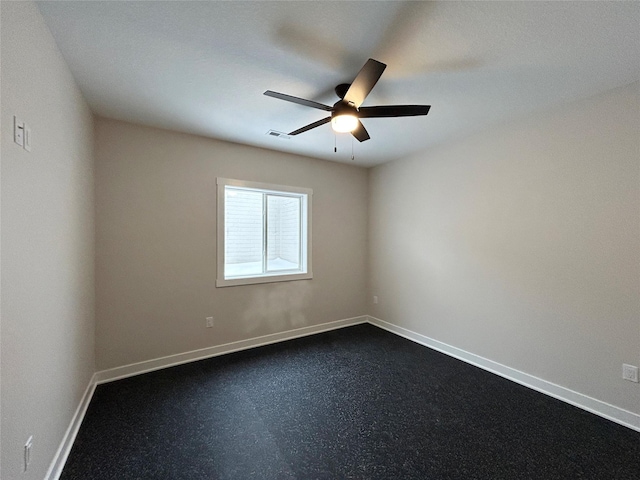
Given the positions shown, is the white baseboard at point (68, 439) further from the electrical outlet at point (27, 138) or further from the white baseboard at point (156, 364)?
the electrical outlet at point (27, 138)

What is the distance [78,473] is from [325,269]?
3.12 meters

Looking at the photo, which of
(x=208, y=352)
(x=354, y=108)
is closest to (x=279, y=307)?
(x=208, y=352)

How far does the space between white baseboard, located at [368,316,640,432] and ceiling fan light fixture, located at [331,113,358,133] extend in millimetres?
2799

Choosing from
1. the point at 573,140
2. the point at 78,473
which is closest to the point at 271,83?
the point at 573,140

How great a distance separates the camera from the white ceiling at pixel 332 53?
4.83 feet

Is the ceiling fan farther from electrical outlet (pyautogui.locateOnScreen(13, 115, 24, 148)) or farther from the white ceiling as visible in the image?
→ electrical outlet (pyautogui.locateOnScreen(13, 115, 24, 148))

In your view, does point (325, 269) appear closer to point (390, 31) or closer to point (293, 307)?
point (293, 307)

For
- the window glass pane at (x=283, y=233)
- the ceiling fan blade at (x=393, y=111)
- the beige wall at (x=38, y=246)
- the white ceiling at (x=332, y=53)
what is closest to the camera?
the beige wall at (x=38, y=246)

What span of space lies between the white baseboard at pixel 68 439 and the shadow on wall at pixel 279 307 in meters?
1.59

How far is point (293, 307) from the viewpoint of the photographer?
390cm

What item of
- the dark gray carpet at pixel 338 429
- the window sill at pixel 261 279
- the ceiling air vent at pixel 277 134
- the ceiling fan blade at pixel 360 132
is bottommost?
the dark gray carpet at pixel 338 429

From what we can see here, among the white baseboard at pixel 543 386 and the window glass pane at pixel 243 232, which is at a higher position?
the window glass pane at pixel 243 232

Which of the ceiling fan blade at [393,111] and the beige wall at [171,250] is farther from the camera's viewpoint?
the beige wall at [171,250]

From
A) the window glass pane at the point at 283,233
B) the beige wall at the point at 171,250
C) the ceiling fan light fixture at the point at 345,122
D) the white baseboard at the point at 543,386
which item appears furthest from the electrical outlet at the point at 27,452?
the white baseboard at the point at 543,386
